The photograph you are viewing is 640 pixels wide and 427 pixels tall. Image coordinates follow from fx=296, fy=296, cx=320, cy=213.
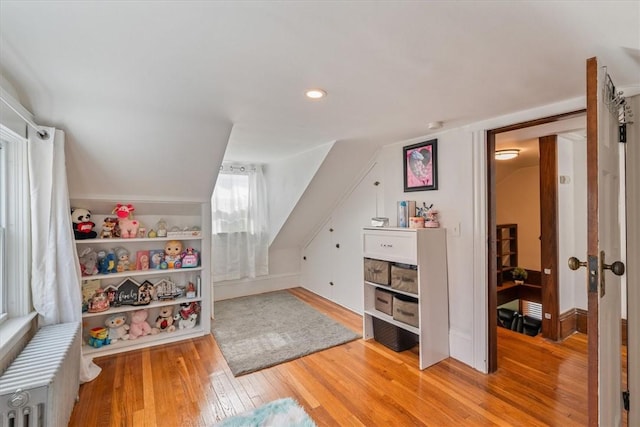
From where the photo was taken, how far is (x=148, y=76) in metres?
1.50

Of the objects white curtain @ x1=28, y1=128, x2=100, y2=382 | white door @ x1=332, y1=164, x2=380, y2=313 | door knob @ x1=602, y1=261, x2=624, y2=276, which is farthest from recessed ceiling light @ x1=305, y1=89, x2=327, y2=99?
white curtain @ x1=28, y1=128, x2=100, y2=382

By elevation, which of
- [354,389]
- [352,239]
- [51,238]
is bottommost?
[354,389]

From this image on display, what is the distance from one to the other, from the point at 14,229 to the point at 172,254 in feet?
4.23

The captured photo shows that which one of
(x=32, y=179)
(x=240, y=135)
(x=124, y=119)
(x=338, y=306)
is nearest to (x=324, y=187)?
(x=240, y=135)

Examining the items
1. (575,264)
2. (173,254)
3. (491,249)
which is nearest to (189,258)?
(173,254)

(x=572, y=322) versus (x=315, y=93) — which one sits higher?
(x=315, y=93)

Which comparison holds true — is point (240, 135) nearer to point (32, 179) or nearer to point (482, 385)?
point (32, 179)

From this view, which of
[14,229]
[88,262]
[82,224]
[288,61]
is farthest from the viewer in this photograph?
[88,262]

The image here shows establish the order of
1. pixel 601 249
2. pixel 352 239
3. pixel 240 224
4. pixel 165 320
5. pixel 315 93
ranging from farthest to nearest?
pixel 240 224
pixel 352 239
pixel 165 320
pixel 315 93
pixel 601 249

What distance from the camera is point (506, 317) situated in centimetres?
356

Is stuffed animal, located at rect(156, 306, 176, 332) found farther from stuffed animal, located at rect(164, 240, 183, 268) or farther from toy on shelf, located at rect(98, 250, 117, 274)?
toy on shelf, located at rect(98, 250, 117, 274)

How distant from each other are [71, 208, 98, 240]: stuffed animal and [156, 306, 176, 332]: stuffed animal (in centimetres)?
99

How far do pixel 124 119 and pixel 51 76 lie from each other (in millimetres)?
609

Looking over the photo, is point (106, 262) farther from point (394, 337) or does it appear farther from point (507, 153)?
point (507, 153)
